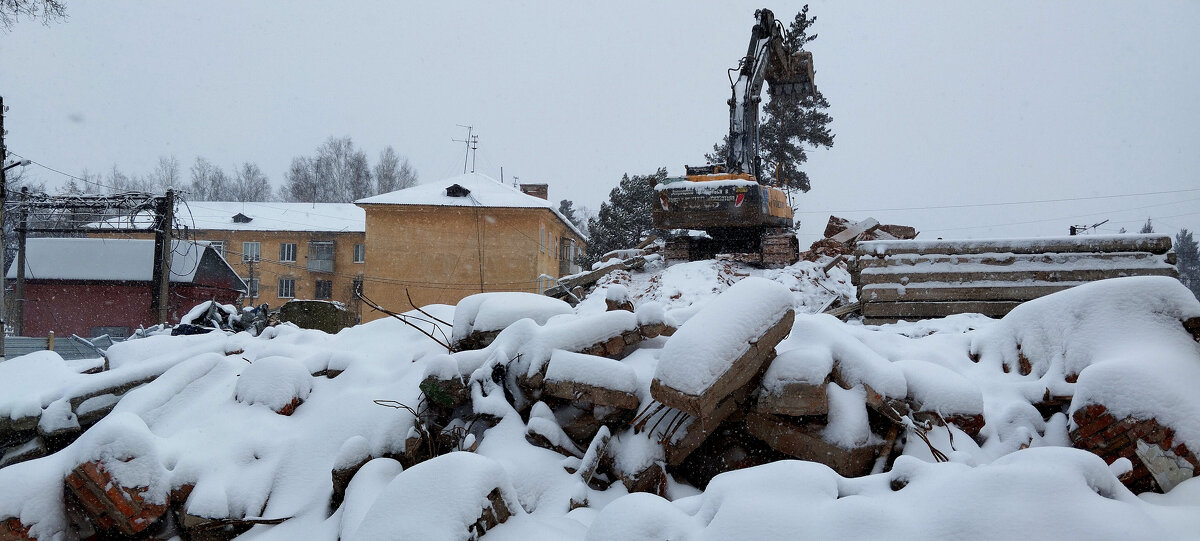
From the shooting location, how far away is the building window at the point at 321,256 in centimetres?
3847

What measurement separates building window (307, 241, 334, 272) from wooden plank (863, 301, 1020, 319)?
122ft

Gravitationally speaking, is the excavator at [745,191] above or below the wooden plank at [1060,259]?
above

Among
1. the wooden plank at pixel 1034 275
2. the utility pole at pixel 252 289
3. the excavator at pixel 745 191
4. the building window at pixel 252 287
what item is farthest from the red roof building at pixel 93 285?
the wooden plank at pixel 1034 275

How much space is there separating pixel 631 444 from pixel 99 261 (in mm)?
31436

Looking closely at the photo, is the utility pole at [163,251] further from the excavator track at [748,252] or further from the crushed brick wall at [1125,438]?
the crushed brick wall at [1125,438]

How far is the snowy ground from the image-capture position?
7.44 feet

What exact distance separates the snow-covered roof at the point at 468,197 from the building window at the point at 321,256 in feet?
31.2

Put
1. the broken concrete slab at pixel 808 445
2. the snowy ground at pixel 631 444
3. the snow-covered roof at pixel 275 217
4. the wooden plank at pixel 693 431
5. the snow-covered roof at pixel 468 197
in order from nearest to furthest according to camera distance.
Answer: the snowy ground at pixel 631 444 → the broken concrete slab at pixel 808 445 → the wooden plank at pixel 693 431 → the snow-covered roof at pixel 468 197 → the snow-covered roof at pixel 275 217

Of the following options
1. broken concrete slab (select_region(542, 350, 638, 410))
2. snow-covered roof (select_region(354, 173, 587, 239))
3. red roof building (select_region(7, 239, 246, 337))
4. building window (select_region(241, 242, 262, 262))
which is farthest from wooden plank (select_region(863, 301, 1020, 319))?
building window (select_region(241, 242, 262, 262))

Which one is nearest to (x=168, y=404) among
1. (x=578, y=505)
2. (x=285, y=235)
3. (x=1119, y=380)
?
(x=578, y=505)

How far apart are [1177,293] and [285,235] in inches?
1668

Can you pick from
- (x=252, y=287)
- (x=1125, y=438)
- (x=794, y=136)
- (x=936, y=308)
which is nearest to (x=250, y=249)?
(x=252, y=287)

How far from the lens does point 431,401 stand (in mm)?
3934

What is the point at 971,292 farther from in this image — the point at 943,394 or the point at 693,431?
the point at 693,431
